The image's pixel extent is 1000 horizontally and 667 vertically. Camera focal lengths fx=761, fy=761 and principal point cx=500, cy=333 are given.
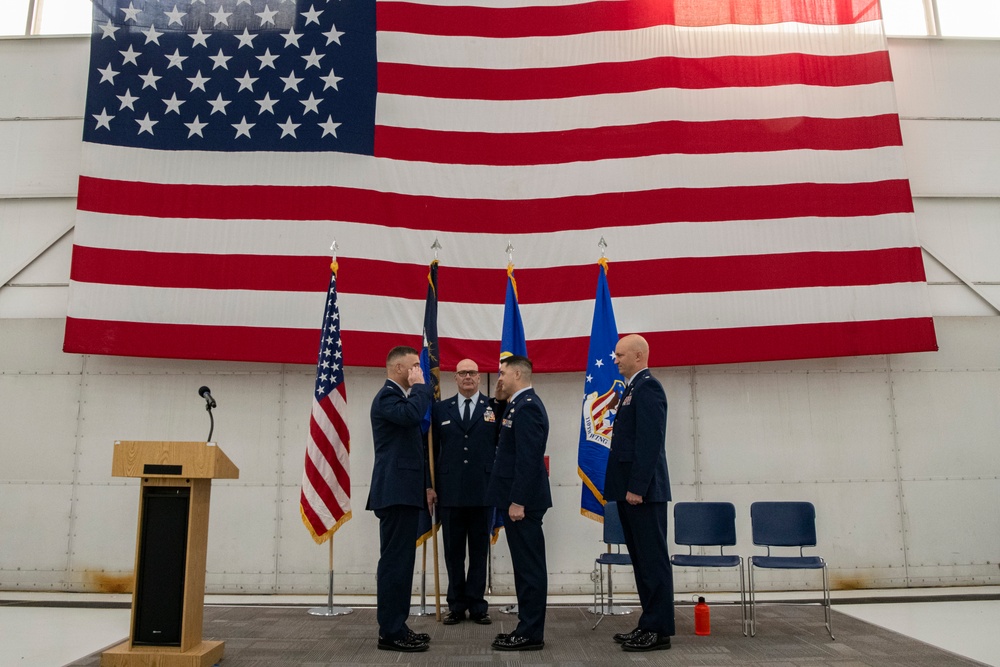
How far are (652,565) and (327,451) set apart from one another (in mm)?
2359

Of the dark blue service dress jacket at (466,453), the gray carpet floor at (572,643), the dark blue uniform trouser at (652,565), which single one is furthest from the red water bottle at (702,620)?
the dark blue service dress jacket at (466,453)

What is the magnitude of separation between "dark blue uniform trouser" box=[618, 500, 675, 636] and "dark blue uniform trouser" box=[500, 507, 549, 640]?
494mm

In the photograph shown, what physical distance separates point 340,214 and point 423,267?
783mm

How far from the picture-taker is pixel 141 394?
6.03 meters

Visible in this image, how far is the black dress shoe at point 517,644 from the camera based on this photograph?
3738 mm

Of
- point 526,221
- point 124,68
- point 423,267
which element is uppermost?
point 124,68

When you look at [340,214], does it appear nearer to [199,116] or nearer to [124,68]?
[199,116]

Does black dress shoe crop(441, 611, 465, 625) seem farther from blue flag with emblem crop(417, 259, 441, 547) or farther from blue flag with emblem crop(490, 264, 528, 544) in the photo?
blue flag with emblem crop(490, 264, 528, 544)

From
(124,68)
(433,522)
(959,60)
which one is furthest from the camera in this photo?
(959,60)

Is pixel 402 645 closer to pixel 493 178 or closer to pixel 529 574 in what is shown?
pixel 529 574

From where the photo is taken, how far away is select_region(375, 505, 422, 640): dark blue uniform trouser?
3.70 metres

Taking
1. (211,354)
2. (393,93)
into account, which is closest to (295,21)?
(393,93)

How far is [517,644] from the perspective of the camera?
374cm

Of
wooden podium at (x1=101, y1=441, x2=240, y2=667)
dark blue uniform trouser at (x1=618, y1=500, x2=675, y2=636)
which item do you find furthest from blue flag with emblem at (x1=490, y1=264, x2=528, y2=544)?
wooden podium at (x1=101, y1=441, x2=240, y2=667)
